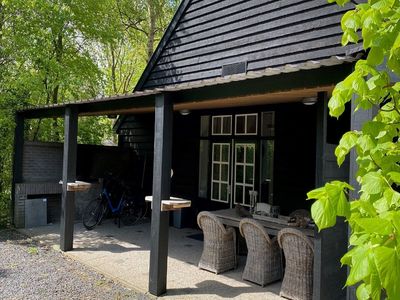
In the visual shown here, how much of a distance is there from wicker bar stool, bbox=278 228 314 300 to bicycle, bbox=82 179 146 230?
15.6 feet

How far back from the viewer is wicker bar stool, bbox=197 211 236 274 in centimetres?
517

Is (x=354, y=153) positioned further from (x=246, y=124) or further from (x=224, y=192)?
(x=224, y=192)

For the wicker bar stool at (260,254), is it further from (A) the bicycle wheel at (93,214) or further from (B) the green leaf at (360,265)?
(A) the bicycle wheel at (93,214)

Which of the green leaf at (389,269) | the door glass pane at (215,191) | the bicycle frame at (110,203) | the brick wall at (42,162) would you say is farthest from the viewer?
the brick wall at (42,162)

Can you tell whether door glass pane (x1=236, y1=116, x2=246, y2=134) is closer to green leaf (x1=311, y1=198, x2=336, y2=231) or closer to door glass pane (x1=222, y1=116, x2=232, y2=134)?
door glass pane (x1=222, y1=116, x2=232, y2=134)

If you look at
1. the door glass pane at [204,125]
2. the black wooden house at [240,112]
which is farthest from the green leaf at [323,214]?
the door glass pane at [204,125]

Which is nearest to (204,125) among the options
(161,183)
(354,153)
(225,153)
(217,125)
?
(217,125)

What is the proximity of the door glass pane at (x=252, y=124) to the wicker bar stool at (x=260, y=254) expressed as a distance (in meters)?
2.64

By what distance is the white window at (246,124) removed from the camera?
708 cm

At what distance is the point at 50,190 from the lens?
8367mm

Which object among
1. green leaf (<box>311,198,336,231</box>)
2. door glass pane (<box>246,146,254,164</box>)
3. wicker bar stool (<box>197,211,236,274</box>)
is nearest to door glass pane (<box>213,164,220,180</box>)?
door glass pane (<box>246,146,254,164</box>)

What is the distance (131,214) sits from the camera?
8891mm

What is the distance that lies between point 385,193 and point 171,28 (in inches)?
309

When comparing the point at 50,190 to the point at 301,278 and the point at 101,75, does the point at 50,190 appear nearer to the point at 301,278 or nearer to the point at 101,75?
the point at 101,75
